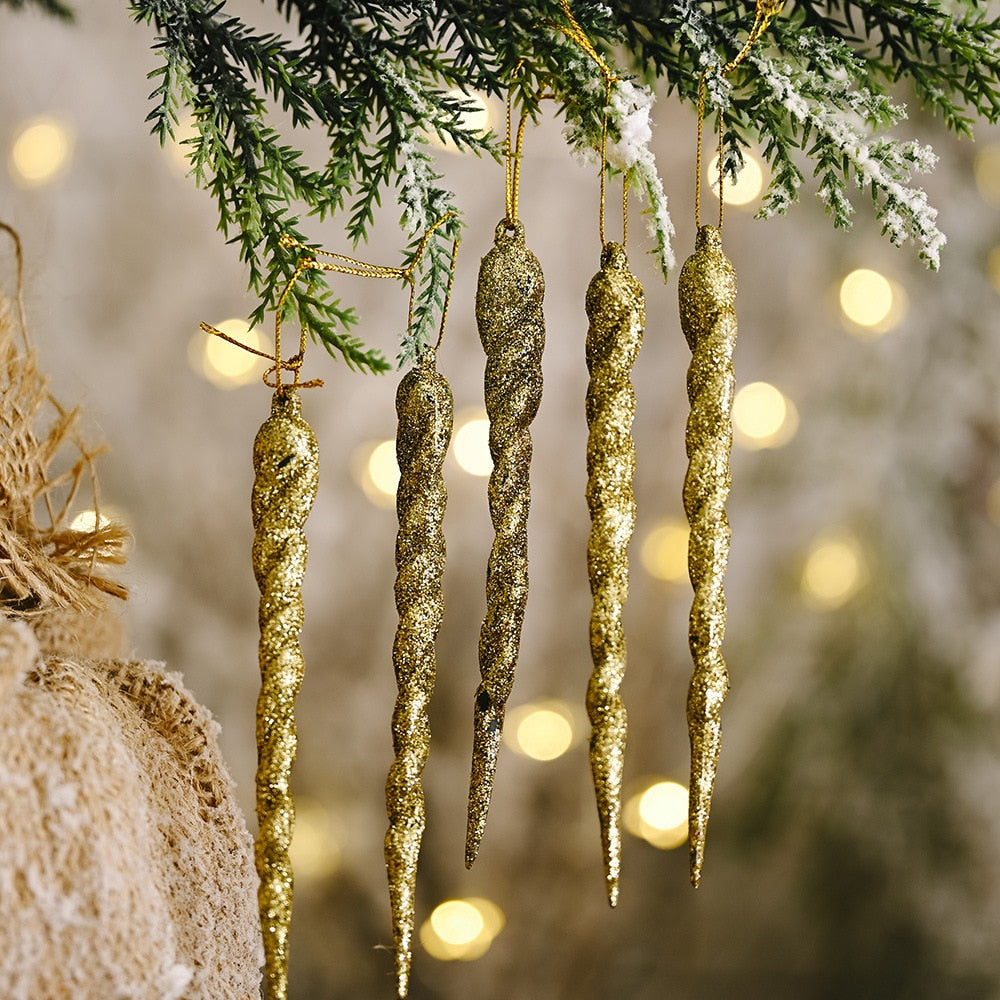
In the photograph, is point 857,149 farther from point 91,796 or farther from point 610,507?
point 91,796

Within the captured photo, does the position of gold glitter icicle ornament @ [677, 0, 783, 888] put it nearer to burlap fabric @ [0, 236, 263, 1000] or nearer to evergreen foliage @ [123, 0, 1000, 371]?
evergreen foliage @ [123, 0, 1000, 371]

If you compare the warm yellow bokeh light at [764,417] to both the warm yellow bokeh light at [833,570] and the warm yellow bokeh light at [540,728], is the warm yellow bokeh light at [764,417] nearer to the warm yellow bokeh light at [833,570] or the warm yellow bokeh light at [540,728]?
the warm yellow bokeh light at [833,570]

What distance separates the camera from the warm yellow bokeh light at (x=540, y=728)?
915mm

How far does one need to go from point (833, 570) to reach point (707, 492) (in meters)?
0.54

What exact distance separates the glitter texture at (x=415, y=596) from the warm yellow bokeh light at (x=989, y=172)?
0.73m

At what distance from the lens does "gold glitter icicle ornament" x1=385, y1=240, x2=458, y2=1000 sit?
0.41m

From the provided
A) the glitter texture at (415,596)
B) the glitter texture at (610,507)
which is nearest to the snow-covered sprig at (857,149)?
the glitter texture at (610,507)

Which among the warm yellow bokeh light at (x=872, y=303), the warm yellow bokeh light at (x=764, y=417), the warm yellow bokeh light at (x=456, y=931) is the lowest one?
the warm yellow bokeh light at (x=456, y=931)

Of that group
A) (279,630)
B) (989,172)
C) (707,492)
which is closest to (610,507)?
(707,492)

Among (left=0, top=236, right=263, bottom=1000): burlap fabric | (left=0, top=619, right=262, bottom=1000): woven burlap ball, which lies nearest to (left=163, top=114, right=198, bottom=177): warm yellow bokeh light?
(left=0, top=236, right=263, bottom=1000): burlap fabric

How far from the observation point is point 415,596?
42 cm

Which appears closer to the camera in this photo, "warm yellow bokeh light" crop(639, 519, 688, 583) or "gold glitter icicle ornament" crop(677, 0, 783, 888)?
"gold glitter icicle ornament" crop(677, 0, 783, 888)

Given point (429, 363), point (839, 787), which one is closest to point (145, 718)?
point (429, 363)

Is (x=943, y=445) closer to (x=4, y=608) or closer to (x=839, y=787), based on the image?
(x=839, y=787)
